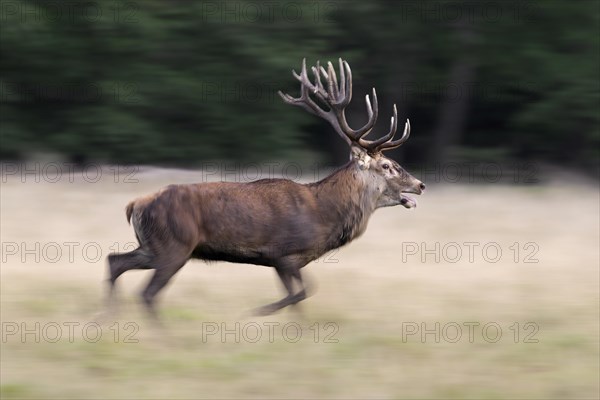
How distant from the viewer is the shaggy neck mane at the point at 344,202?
373 inches

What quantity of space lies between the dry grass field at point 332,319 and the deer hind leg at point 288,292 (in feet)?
0.44

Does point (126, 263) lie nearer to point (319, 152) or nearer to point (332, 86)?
point (332, 86)

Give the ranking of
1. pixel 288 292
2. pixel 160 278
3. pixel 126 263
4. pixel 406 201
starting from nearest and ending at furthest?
pixel 160 278
pixel 126 263
pixel 288 292
pixel 406 201

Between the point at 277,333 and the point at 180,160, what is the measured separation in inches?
410

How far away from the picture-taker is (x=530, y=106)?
19.1 meters

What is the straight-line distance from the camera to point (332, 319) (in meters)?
9.36

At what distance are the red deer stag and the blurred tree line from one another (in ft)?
27.3

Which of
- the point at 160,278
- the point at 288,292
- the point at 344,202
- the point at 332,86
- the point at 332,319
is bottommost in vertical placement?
the point at 332,319

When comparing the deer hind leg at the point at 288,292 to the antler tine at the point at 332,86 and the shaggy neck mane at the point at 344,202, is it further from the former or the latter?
the antler tine at the point at 332,86

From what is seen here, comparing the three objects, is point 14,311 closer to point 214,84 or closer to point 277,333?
point 277,333

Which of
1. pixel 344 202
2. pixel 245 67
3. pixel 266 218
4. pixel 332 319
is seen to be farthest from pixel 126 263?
pixel 245 67

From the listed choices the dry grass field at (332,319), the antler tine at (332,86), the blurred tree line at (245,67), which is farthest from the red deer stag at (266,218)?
the blurred tree line at (245,67)

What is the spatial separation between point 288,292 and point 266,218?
671mm

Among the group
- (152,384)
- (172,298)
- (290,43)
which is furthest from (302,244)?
(290,43)
